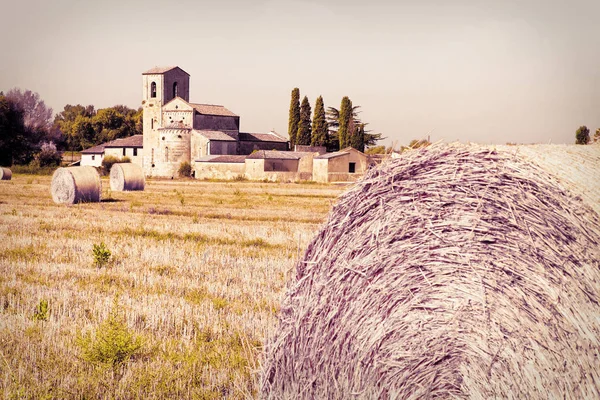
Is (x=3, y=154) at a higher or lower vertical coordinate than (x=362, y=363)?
higher

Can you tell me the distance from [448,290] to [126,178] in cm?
3242

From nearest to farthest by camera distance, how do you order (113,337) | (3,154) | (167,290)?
(113,337) < (167,290) < (3,154)

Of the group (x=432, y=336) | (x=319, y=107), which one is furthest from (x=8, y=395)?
(x=319, y=107)

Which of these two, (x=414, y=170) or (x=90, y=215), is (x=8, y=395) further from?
(x=90, y=215)

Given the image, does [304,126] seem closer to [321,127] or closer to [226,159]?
[321,127]

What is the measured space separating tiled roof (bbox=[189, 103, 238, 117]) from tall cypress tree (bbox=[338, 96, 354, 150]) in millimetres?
14135

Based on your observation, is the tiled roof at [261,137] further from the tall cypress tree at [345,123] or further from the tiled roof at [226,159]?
the tiled roof at [226,159]

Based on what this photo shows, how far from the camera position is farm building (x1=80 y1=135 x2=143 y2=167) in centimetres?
8075

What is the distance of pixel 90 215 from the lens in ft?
Answer: 62.0

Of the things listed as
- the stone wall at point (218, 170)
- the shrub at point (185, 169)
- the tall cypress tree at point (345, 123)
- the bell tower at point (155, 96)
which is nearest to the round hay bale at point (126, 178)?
the stone wall at point (218, 170)

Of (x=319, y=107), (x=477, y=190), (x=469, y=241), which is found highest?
(x=319, y=107)

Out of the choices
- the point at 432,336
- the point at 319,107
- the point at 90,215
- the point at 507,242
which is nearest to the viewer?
the point at 507,242

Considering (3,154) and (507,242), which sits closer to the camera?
(507,242)

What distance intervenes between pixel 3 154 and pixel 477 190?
44595 millimetres
